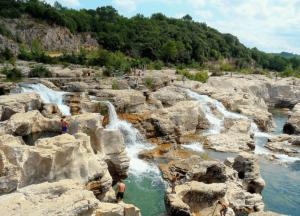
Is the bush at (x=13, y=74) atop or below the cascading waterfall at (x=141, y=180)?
atop

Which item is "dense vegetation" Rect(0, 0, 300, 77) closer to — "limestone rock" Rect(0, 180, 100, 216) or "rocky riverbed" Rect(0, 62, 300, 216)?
"rocky riverbed" Rect(0, 62, 300, 216)

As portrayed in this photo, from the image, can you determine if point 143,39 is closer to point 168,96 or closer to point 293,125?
point 168,96

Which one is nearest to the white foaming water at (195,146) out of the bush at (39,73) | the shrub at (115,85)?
the shrub at (115,85)

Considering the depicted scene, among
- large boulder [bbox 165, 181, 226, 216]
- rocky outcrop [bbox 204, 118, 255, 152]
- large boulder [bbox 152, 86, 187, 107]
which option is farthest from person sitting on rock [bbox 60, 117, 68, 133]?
large boulder [bbox 152, 86, 187, 107]

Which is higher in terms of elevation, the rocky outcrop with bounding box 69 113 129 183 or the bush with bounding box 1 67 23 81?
the bush with bounding box 1 67 23 81

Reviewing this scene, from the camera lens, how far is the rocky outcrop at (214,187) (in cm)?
1738

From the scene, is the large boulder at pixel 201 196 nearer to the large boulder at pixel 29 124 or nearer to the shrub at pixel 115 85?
the large boulder at pixel 29 124

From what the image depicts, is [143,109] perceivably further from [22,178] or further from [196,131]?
[22,178]

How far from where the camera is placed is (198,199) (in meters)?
17.5

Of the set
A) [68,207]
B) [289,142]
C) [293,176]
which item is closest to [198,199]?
[68,207]

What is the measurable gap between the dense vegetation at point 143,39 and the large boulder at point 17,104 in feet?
90.6

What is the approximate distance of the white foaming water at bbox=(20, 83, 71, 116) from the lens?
104 feet

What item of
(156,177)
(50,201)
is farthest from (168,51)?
(50,201)

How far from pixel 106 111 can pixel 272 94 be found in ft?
125
